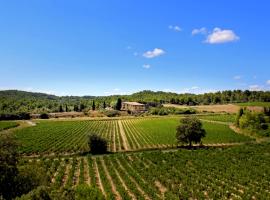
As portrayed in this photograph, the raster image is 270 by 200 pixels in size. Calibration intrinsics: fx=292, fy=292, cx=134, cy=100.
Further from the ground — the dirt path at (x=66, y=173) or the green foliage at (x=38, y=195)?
the green foliage at (x=38, y=195)

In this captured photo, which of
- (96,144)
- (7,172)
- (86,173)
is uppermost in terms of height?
(7,172)

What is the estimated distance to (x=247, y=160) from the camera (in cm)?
4850

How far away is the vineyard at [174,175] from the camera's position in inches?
1232

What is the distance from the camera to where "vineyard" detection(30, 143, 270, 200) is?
31297 mm

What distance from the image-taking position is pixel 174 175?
3869 centimetres

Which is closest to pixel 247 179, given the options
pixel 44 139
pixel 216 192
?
pixel 216 192

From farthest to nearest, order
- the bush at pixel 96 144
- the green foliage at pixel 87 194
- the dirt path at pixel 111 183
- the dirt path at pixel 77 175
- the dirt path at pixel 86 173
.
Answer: the bush at pixel 96 144 < the dirt path at pixel 86 173 < the dirt path at pixel 77 175 < the dirt path at pixel 111 183 < the green foliage at pixel 87 194

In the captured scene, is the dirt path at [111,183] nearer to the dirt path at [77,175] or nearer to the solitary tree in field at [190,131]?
the dirt path at [77,175]

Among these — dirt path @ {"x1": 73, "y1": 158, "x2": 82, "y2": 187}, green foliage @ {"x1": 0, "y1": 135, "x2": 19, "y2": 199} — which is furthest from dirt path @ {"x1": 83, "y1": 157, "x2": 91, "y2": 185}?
green foliage @ {"x1": 0, "y1": 135, "x2": 19, "y2": 199}

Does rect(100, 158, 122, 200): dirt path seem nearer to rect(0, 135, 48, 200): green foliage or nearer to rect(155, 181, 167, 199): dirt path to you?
A: rect(155, 181, 167, 199): dirt path

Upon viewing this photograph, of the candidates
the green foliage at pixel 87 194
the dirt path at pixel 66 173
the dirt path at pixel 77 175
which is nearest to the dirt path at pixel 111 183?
the dirt path at pixel 77 175

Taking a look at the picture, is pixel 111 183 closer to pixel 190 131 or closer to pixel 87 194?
pixel 87 194

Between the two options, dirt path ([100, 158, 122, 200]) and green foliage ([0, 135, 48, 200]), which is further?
dirt path ([100, 158, 122, 200])

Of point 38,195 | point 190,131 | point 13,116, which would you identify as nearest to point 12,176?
point 38,195
